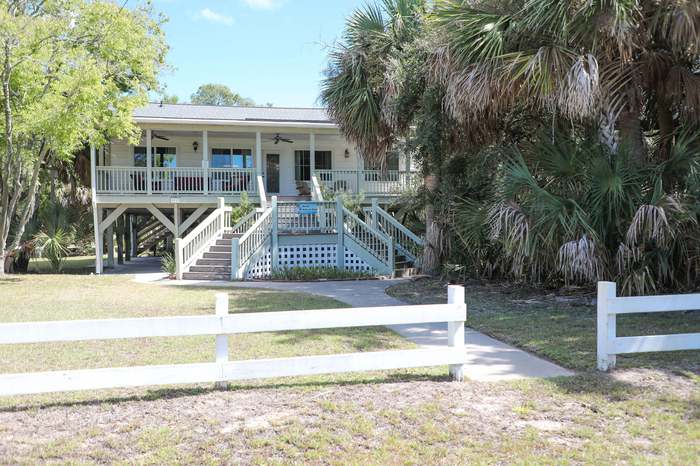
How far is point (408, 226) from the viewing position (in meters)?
19.2

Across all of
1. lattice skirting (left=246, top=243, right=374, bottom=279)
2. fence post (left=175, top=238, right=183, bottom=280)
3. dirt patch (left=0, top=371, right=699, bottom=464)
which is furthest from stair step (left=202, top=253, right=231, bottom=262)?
dirt patch (left=0, top=371, right=699, bottom=464)

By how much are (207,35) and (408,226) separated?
29.0 meters

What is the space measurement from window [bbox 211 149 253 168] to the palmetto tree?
14.3 m

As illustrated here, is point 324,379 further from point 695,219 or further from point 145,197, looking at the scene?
point 145,197

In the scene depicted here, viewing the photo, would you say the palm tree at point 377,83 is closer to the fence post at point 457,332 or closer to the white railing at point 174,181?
the white railing at point 174,181

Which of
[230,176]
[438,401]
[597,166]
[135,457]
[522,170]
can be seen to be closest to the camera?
[135,457]

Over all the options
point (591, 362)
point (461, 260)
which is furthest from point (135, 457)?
point (461, 260)

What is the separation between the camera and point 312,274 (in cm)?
1627

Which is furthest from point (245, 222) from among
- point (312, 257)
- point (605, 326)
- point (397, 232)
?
point (605, 326)

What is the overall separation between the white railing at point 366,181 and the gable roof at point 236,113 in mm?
2089

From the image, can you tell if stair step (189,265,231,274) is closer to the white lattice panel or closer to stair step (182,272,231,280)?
stair step (182,272,231,280)

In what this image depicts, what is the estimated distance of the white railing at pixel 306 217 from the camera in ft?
57.3

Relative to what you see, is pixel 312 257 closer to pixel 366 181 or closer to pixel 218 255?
pixel 218 255

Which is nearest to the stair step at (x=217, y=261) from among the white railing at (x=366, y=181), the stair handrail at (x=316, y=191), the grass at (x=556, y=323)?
the stair handrail at (x=316, y=191)
